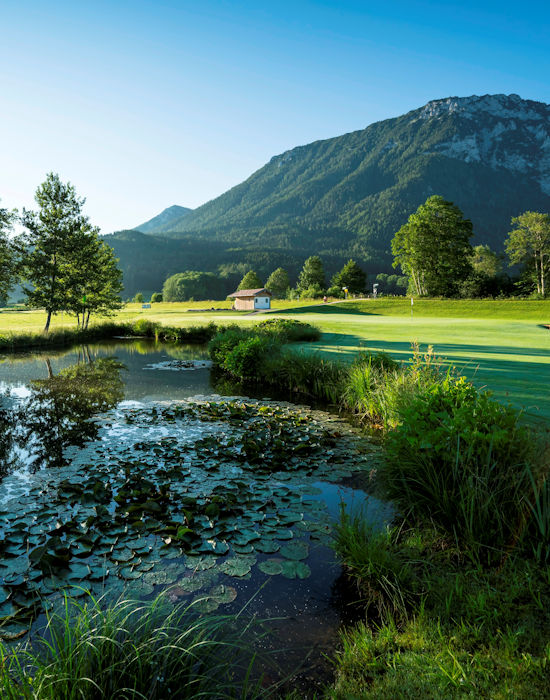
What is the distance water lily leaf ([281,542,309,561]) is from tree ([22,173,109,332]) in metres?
31.4

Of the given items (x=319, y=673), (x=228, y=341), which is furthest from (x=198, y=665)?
(x=228, y=341)

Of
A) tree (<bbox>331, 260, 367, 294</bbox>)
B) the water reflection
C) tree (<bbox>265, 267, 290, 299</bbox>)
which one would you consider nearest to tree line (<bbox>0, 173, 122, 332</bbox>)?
the water reflection

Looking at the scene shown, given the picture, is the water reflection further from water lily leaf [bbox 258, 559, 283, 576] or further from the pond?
water lily leaf [bbox 258, 559, 283, 576]

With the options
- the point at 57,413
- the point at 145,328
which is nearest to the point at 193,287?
the point at 145,328

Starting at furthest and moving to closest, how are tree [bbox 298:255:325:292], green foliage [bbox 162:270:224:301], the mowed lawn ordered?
green foliage [bbox 162:270:224:301] → tree [bbox 298:255:325:292] → the mowed lawn

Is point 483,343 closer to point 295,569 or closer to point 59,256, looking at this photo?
point 295,569

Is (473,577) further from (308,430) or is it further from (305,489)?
(308,430)

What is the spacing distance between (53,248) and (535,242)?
209ft

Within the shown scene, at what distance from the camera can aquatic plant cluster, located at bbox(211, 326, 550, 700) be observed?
8.34 feet

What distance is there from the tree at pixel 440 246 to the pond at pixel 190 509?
172 ft

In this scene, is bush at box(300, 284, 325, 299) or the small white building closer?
the small white building

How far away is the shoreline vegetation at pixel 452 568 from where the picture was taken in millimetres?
2496

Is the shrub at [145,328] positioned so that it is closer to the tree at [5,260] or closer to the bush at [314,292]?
the tree at [5,260]

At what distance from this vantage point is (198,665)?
245 centimetres
